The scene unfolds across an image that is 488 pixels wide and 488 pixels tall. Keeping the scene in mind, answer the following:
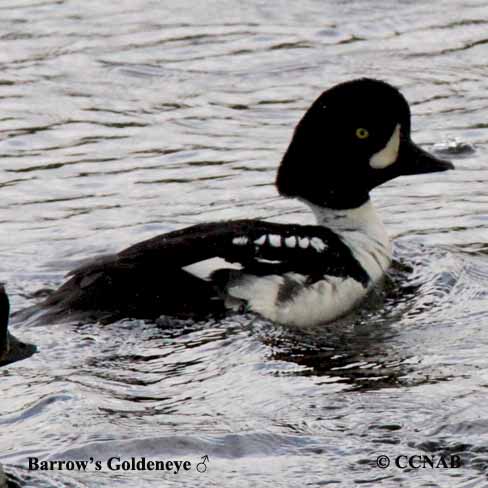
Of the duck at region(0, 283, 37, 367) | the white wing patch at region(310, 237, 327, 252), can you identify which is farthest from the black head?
the duck at region(0, 283, 37, 367)

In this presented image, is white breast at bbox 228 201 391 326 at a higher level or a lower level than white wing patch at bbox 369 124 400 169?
lower

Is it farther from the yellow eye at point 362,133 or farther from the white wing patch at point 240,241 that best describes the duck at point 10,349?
the yellow eye at point 362,133

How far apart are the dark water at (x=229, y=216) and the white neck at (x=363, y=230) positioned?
0.52 feet

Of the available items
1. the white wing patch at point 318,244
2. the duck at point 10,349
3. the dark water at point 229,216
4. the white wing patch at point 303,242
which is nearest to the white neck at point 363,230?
the dark water at point 229,216

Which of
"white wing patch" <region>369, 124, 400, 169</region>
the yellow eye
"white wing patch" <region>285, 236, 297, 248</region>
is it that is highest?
the yellow eye

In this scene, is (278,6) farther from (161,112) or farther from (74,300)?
(74,300)

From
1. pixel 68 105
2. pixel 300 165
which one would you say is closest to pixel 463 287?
pixel 300 165

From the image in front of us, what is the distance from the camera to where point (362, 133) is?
8641 millimetres

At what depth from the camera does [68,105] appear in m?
11.6

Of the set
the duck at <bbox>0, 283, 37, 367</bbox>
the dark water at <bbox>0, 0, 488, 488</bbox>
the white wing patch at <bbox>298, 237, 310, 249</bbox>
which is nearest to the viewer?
the duck at <bbox>0, 283, 37, 367</bbox>

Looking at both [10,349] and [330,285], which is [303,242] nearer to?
[330,285]

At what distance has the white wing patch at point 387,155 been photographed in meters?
8.74

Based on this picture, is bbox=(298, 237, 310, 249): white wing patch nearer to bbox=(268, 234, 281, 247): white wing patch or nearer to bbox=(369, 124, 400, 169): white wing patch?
bbox=(268, 234, 281, 247): white wing patch

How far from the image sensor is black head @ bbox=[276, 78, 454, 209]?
8516 millimetres
